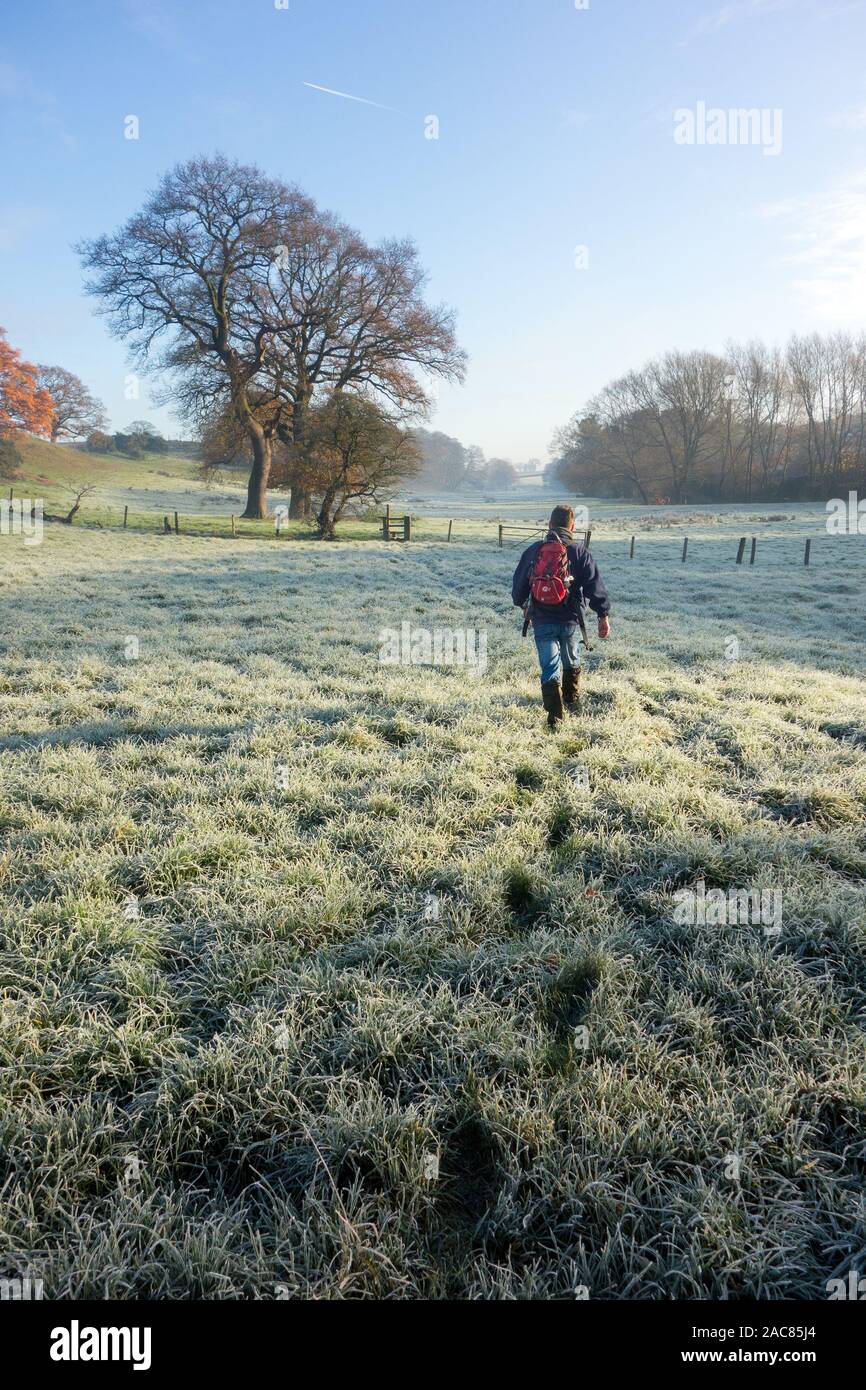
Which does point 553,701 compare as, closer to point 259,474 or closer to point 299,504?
point 299,504

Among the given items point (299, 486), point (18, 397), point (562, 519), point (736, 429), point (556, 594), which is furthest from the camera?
point (736, 429)

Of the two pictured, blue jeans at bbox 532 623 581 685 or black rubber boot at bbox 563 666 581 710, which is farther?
black rubber boot at bbox 563 666 581 710

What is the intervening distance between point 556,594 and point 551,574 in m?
0.19

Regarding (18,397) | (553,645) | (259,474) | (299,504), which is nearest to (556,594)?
(553,645)

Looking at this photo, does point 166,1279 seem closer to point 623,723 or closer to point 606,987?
Result: point 606,987

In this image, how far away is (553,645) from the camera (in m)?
6.45

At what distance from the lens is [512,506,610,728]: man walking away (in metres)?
6.13

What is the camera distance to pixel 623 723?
659 cm

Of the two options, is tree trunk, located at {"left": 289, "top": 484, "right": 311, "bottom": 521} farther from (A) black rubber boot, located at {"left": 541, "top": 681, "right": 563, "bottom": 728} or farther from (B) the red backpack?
(A) black rubber boot, located at {"left": 541, "top": 681, "right": 563, "bottom": 728}

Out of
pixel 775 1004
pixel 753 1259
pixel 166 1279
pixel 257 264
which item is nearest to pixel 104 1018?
pixel 166 1279

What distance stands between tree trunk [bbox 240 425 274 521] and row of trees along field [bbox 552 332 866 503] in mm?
43202

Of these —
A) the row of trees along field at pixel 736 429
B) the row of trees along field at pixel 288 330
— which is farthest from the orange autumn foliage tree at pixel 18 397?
the row of trees along field at pixel 736 429

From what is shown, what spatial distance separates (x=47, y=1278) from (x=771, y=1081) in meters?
2.50

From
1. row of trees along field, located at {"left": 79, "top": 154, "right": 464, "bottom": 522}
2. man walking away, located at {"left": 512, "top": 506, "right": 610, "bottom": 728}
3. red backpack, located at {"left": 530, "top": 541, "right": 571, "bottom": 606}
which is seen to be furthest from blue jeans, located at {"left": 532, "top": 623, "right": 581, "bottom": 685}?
row of trees along field, located at {"left": 79, "top": 154, "right": 464, "bottom": 522}
